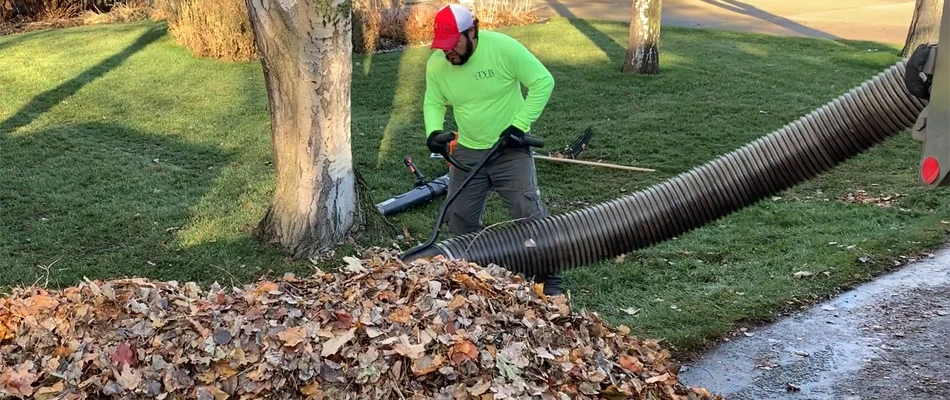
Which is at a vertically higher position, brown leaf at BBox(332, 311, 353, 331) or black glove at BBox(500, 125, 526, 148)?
black glove at BBox(500, 125, 526, 148)

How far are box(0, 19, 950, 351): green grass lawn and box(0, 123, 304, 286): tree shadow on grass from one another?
0.07ft

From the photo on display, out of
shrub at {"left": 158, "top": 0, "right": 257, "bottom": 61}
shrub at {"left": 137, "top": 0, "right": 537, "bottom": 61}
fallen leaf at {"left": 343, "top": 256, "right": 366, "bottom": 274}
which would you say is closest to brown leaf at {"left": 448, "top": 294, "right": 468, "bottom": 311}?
fallen leaf at {"left": 343, "top": 256, "right": 366, "bottom": 274}

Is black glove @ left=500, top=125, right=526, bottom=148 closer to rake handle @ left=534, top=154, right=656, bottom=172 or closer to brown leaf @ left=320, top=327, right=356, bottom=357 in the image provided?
brown leaf @ left=320, top=327, right=356, bottom=357

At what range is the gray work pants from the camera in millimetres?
4965

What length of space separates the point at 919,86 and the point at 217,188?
18.7ft

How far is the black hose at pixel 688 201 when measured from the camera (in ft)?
12.1

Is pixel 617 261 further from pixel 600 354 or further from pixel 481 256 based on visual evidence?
pixel 600 354

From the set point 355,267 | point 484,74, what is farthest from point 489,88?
point 355,267

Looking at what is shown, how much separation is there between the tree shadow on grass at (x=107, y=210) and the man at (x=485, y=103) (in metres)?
1.51

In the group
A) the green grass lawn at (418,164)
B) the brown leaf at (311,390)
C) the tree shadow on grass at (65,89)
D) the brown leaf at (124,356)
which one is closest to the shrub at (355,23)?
the green grass lawn at (418,164)

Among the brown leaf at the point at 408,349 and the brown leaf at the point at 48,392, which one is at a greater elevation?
the brown leaf at the point at 408,349

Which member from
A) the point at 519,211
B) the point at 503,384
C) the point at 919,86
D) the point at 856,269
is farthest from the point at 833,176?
the point at 503,384

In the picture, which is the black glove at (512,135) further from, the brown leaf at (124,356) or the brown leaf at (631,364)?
the brown leaf at (124,356)

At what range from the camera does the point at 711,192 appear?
13.2 ft
